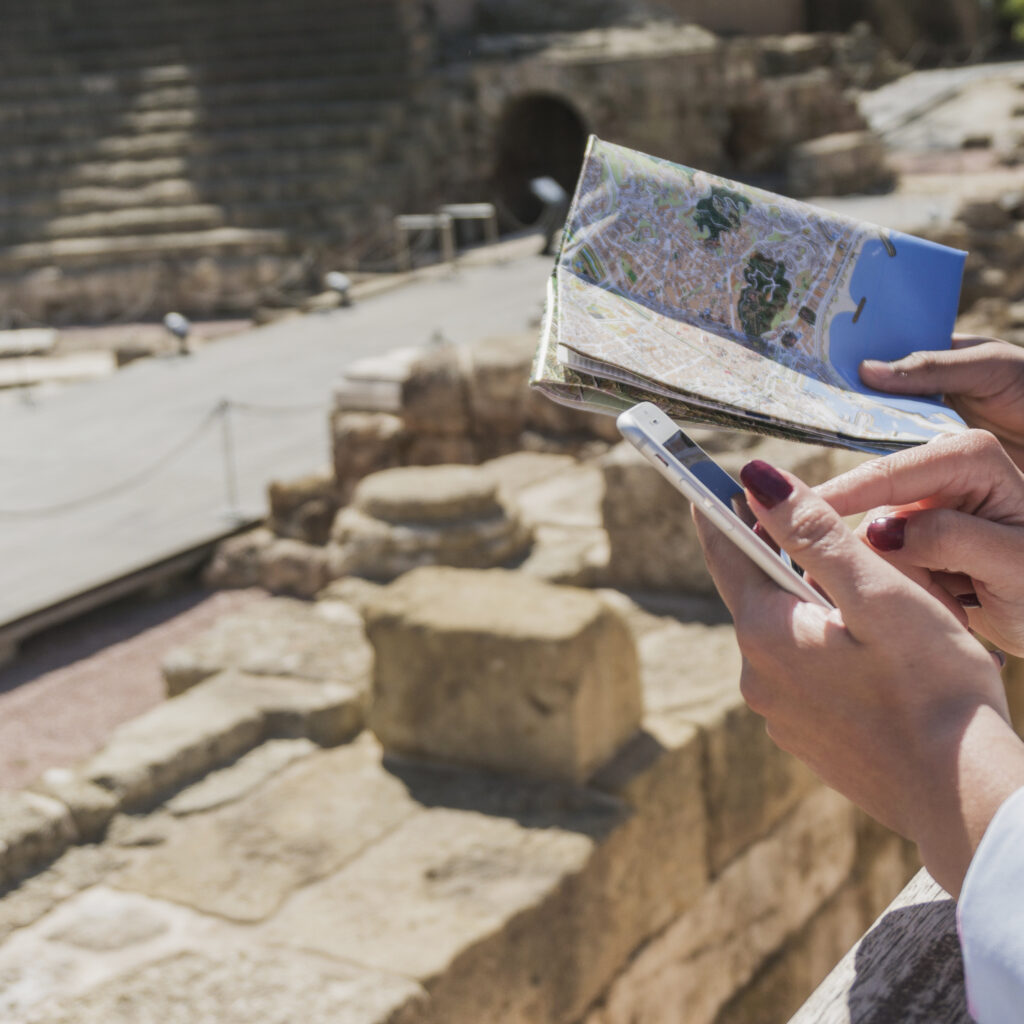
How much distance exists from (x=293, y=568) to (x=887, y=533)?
6499 millimetres

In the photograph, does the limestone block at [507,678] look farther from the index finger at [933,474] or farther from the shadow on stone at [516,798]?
the index finger at [933,474]

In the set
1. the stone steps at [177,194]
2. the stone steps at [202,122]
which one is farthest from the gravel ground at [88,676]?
the stone steps at [202,122]

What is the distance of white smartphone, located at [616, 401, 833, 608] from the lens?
46.1 inches

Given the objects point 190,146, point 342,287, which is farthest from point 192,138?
point 342,287

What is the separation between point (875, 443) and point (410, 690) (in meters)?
2.60

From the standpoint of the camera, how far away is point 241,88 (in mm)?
18781

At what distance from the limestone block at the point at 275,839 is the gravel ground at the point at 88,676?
2.32m

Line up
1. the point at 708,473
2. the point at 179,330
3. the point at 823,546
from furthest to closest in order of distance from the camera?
the point at 179,330 < the point at 708,473 < the point at 823,546

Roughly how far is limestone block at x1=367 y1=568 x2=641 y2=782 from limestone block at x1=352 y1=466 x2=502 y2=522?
213cm

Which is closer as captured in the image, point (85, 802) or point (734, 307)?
point (734, 307)

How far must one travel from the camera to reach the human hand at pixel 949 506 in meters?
1.34

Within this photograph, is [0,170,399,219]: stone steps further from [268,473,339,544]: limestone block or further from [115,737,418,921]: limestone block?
[115,737,418,921]: limestone block

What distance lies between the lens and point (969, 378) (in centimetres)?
162

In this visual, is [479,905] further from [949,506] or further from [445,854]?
[949,506]
